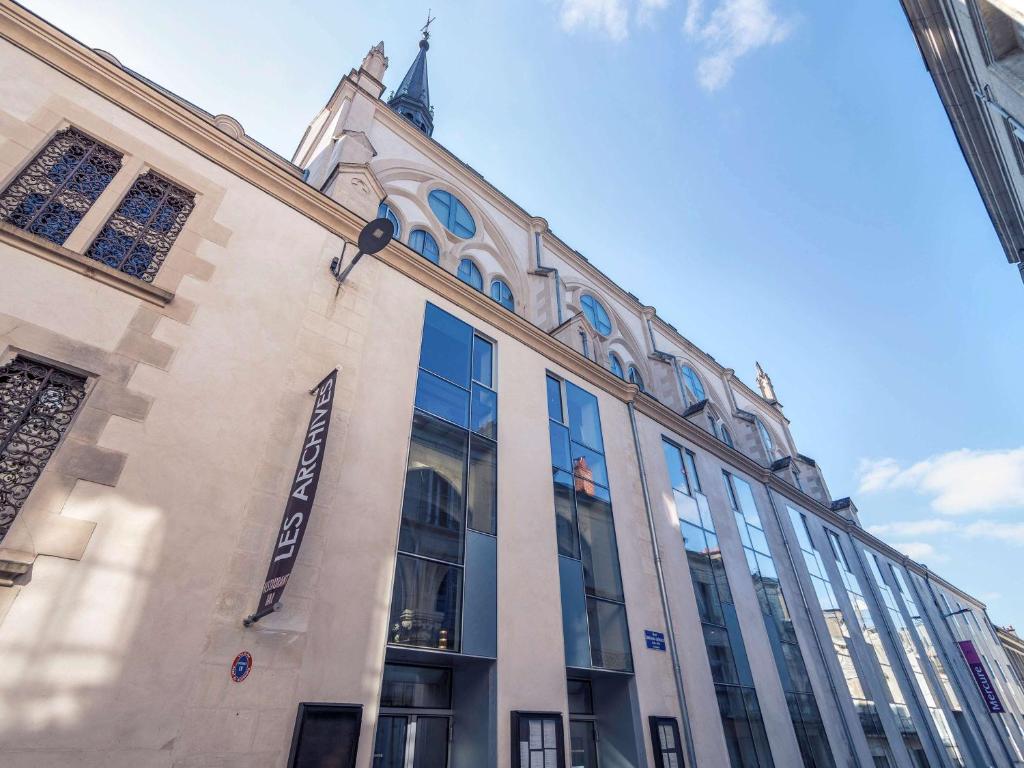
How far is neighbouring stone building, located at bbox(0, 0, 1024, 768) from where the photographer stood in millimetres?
5570

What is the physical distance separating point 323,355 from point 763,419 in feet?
89.3

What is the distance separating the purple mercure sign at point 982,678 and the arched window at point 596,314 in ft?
94.6

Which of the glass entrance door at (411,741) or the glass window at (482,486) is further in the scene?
the glass window at (482,486)

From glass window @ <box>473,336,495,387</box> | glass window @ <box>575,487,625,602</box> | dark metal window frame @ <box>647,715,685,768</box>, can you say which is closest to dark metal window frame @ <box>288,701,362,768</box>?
glass window @ <box>575,487,625,602</box>

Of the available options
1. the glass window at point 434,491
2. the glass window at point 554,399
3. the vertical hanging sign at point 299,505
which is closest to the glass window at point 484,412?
the glass window at point 434,491

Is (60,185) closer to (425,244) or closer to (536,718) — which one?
(425,244)

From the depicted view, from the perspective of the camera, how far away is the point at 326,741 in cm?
613

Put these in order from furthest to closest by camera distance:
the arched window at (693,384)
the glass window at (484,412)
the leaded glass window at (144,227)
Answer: the arched window at (693,384)
the glass window at (484,412)
the leaded glass window at (144,227)

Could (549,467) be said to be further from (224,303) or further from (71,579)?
(71,579)

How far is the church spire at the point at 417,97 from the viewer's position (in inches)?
952

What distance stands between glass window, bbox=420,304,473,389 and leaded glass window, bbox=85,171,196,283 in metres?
4.67

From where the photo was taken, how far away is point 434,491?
9.27 meters

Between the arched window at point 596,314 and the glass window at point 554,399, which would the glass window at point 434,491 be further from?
the arched window at point 596,314

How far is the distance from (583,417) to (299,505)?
8.89 meters
